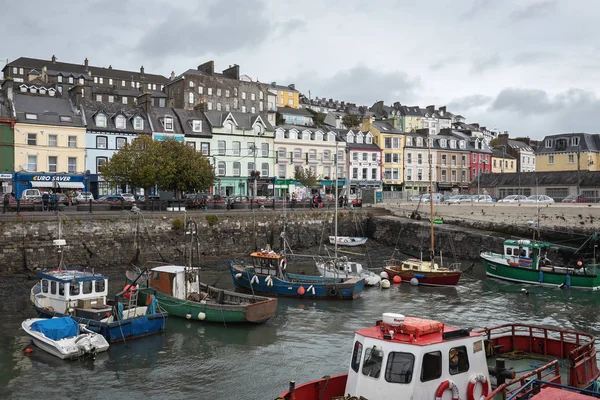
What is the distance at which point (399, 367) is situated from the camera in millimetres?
9602

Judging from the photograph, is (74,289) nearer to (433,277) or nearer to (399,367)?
(399,367)

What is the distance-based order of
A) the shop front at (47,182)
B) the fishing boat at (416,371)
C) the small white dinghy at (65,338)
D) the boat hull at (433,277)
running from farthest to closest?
1. the shop front at (47,182)
2. the boat hull at (433,277)
3. the small white dinghy at (65,338)
4. the fishing boat at (416,371)

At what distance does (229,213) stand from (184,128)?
57.8ft

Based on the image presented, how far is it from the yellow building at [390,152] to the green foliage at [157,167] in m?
32.9

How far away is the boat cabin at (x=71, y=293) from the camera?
20312 mm

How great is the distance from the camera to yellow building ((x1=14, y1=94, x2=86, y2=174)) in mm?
47094

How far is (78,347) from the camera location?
17484 mm

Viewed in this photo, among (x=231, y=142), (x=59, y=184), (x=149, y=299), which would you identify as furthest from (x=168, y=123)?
(x=149, y=299)

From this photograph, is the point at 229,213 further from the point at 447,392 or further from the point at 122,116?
the point at 447,392

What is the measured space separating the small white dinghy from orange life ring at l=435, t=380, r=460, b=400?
12181mm

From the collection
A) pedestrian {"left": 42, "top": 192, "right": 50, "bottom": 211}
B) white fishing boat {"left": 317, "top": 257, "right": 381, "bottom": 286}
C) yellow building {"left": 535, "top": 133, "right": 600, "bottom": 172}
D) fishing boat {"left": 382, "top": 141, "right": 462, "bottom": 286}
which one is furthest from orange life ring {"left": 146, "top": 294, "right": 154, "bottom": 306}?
yellow building {"left": 535, "top": 133, "right": 600, "bottom": 172}

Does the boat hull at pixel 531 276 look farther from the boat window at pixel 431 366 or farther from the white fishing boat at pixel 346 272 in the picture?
the boat window at pixel 431 366

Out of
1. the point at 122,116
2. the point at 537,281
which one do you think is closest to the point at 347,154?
the point at 122,116

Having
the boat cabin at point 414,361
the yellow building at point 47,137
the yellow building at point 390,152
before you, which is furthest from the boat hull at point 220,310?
the yellow building at point 390,152
